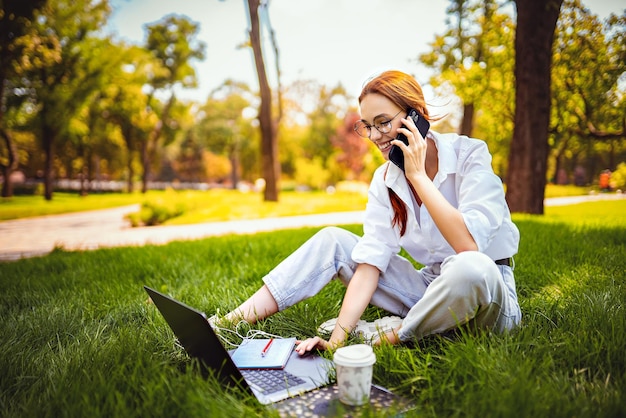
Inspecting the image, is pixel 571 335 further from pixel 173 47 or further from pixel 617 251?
pixel 173 47

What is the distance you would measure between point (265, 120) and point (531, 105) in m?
6.51

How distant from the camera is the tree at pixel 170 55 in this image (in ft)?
45.0

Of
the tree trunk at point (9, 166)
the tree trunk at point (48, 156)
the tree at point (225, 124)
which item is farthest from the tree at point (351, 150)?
the tree trunk at point (9, 166)

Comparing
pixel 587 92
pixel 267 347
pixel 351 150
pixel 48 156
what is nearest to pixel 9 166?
pixel 48 156

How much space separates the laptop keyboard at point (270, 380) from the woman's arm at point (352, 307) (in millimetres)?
164

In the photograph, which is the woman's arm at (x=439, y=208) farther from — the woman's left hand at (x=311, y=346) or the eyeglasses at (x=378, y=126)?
the woman's left hand at (x=311, y=346)

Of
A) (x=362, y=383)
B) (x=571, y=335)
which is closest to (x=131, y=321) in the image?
(x=362, y=383)

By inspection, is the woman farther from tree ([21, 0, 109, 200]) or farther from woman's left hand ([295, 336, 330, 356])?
tree ([21, 0, 109, 200])

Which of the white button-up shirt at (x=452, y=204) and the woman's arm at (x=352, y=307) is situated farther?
the woman's arm at (x=352, y=307)

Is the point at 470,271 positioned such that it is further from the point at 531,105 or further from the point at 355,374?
the point at 531,105

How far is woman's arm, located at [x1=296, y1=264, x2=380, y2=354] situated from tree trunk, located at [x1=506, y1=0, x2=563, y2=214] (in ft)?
16.8

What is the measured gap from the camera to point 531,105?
19.4 feet

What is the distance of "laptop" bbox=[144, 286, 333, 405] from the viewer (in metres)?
1.36

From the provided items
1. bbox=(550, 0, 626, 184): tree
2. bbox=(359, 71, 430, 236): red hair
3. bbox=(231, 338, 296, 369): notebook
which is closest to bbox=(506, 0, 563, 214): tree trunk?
bbox=(550, 0, 626, 184): tree
